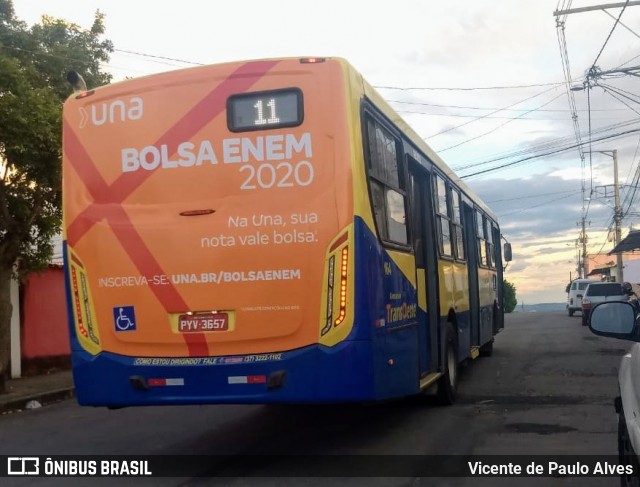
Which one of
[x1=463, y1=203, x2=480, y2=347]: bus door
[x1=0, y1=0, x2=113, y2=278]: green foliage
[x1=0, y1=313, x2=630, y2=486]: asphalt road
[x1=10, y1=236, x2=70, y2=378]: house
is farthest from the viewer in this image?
[x1=10, y1=236, x2=70, y2=378]: house

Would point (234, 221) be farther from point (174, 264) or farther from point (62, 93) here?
point (62, 93)

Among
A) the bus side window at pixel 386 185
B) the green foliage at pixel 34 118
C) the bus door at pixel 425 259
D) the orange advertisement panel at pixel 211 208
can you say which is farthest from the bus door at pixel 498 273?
the orange advertisement panel at pixel 211 208

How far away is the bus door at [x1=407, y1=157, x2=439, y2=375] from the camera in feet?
27.5

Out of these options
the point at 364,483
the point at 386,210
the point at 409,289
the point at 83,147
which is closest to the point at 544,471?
the point at 364,483

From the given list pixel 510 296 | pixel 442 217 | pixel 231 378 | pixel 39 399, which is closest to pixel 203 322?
pixel 231 378

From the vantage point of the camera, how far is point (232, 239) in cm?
638

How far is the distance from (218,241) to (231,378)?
1.15 meters

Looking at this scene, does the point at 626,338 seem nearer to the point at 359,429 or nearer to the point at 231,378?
the point at 231,378

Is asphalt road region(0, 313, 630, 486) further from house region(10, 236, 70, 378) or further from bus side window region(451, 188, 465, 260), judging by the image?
house region(10, 236, 70, 378)

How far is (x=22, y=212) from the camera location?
12.6 m

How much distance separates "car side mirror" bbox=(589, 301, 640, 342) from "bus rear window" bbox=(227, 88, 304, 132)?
3008 mm

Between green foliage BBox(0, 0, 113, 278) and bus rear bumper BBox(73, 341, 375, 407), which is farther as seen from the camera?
green foliage BBox(0, 0, 113, 278)

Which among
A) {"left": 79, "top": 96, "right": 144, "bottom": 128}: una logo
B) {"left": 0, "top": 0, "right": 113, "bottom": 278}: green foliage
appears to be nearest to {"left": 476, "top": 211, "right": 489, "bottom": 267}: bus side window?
{"left": 0, "top": 0, "right": 113, "bottom": 278}: green foliage

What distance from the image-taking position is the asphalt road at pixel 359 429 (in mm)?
7348
